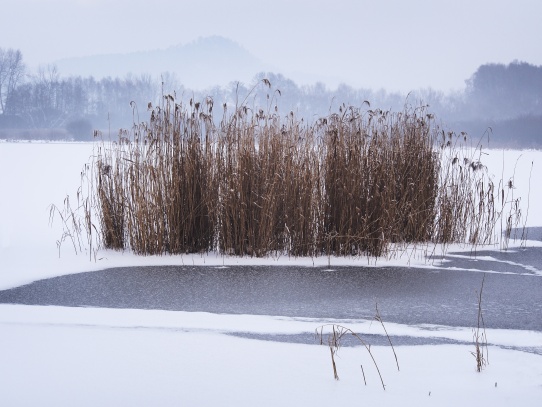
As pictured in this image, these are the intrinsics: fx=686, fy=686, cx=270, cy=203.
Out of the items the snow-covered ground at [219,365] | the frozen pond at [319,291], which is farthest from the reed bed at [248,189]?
the snow-covered ground at [219,365]

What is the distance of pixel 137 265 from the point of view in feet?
17.8

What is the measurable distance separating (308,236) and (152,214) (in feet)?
4.31

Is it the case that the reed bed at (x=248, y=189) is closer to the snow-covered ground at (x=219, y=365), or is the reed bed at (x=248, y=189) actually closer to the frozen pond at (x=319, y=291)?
the frozen pond at (x=319, y=291)

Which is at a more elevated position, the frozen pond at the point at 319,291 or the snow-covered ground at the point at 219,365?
the snow-covered ground at the point at 219,365

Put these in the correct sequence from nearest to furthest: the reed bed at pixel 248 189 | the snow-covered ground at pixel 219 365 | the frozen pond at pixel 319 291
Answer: the snow-covered ground at pixel 219 365
the frozen pond at pixel 319 291
the reed bed at pixel 248 189

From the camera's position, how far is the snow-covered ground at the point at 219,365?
2.62 metres

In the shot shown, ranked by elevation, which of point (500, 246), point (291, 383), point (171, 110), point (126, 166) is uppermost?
point (171, 110)

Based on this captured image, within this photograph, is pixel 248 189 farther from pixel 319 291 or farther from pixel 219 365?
pixel 219 365

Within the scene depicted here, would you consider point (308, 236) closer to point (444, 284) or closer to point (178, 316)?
point (444, 284)

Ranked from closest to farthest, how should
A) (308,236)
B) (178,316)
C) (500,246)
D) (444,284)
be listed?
(178,316)
(444,284)
(308,236)
(500,246)

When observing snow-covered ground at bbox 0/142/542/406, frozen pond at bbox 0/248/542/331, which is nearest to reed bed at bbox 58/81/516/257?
frozen pond at bbox 0/248/542/331

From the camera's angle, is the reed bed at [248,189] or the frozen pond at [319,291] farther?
the reed bed at [248,189]

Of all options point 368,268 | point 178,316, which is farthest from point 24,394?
point 368,268

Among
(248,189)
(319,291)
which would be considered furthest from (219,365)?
(248,189)
